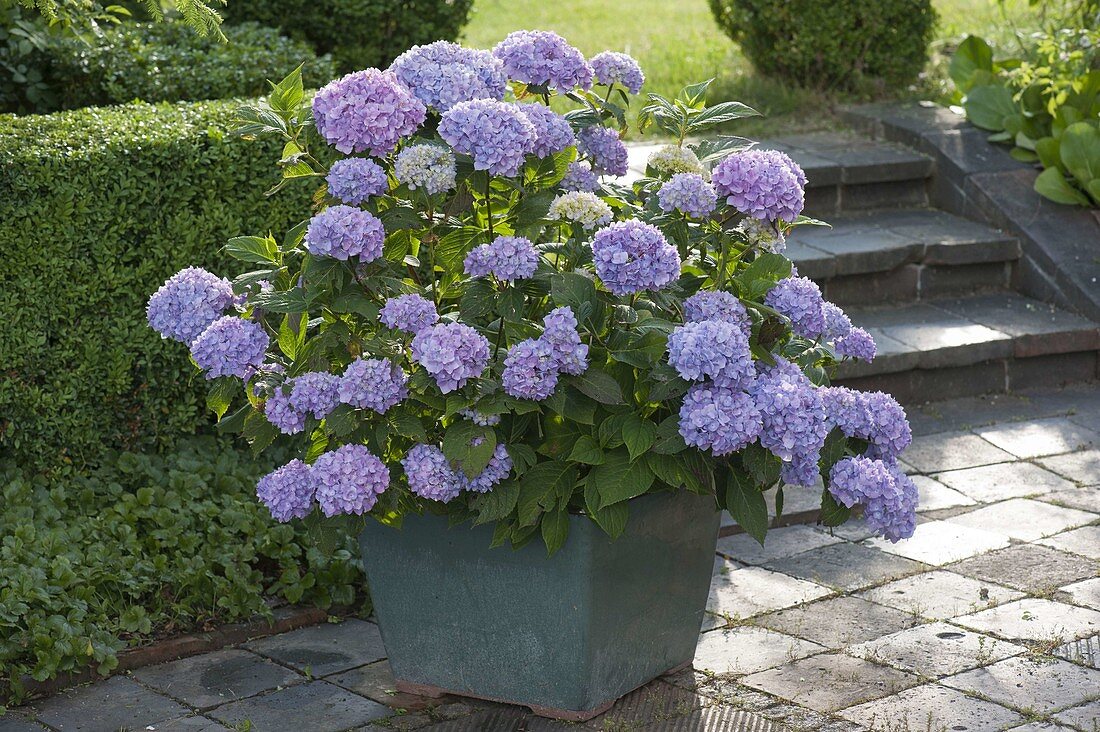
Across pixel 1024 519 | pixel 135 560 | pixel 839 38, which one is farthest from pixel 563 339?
pixel 839 38

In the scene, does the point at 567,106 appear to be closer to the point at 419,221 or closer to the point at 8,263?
the point at 8,263

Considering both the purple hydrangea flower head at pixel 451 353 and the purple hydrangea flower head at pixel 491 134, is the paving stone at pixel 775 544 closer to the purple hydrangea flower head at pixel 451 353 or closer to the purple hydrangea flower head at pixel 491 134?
the purple hydrangea flower head at pixel 451 353

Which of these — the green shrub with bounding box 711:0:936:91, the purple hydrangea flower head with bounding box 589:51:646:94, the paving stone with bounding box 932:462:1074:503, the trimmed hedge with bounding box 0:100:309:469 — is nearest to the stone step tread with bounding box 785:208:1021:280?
the paving stone with bounding box 932:462:1074:503

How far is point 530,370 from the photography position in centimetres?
285

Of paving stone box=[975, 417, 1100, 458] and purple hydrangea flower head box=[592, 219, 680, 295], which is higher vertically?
purple hydrangea flower head box=[592, 219, 680, 295]

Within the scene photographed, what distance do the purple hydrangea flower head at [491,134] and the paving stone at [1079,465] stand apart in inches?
119

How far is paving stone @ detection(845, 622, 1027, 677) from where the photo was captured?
3.64 m

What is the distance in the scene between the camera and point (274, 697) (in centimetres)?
353

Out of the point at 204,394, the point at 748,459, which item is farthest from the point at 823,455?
the point at 204,394

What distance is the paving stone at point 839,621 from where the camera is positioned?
3838 millimetres

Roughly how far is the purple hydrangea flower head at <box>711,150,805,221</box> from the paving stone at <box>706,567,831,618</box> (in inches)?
57.2

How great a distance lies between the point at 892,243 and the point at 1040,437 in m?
1.28

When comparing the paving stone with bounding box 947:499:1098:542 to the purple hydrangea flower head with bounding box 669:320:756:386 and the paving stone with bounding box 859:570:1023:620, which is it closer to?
the paving stone with bounding box 859:570:1023:620

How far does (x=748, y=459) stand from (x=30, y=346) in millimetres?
2451
